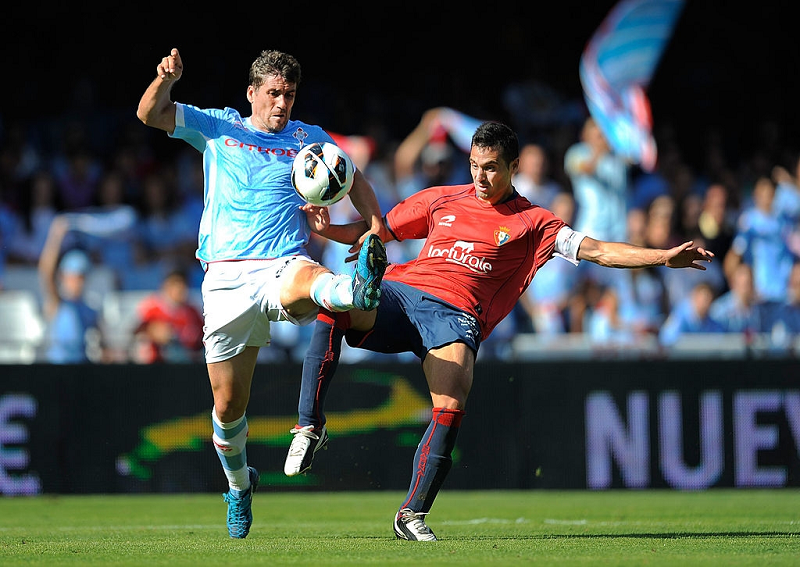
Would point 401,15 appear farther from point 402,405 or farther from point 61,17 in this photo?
point 402,405

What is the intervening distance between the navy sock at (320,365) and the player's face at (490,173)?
3.79 ft

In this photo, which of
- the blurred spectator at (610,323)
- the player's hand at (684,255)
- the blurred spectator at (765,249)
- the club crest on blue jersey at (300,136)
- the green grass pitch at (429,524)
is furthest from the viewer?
the blurred spectator at (765,249)

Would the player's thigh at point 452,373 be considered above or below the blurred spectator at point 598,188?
below

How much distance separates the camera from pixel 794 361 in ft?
38.7

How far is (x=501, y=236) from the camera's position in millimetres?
7531

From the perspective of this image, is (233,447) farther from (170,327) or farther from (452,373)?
(170,327)

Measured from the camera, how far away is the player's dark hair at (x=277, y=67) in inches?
287

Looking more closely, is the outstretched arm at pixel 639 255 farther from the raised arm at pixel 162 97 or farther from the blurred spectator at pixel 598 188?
the blurred spectator at pixel 598 188

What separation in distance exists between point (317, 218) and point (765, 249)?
8040 millimetres

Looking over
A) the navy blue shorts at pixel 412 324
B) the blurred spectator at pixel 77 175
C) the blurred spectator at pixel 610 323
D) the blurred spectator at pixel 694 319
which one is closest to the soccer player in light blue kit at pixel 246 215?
the navy blue shorts at pixel 412 324

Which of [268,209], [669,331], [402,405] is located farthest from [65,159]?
[268,209]

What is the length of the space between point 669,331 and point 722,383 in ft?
4.68

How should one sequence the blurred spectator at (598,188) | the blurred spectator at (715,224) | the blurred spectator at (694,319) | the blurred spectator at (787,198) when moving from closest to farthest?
the blurred spectator at (694,319) < the blurred spectator at (598,188) < the blurred spectator at (787,198) < the blurred spectator at (715,224)

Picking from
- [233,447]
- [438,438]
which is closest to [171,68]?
[233,447]
